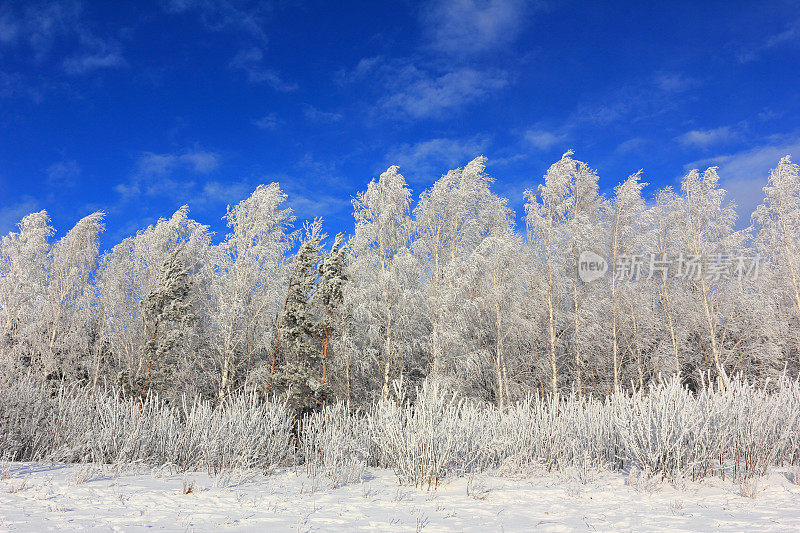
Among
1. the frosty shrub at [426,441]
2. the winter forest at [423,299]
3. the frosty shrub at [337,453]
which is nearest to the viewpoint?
the frosty shrub at [426,441]

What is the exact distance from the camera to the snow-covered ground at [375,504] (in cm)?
380

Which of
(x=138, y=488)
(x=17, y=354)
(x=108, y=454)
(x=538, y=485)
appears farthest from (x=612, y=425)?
(x=17, y=354)

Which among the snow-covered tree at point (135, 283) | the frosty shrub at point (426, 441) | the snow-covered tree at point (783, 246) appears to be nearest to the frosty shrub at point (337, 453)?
the frosty shrub at point (426, 441)

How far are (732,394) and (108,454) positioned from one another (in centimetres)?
1010

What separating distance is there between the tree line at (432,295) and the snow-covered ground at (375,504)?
27.8ft

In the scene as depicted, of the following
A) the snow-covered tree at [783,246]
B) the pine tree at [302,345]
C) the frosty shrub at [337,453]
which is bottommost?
the frosty shrub at [337,453]

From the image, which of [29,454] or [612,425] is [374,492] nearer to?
[612,425]

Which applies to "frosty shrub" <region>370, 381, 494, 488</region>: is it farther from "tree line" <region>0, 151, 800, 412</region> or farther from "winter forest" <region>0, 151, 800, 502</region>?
"tree line" <region>0, 151, 800, 412</region>

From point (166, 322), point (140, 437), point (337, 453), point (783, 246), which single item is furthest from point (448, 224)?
point (783, 246)

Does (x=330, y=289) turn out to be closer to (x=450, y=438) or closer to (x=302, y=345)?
(x=302, y=345)

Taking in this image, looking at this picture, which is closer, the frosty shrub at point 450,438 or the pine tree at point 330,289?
the frosty shrub at point 450,438

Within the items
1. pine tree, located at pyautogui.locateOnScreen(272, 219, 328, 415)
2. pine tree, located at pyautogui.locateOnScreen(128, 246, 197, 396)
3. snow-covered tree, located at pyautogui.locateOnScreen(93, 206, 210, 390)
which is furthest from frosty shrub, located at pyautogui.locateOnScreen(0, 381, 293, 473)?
snow-covered tree, located at pyautogui.locateOnScreen(93, 206, 210, 390)

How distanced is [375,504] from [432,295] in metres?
12.1

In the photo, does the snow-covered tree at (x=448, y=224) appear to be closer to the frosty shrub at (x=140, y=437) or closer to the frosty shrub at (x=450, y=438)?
the frosty shrub at (x=450, y=438)
